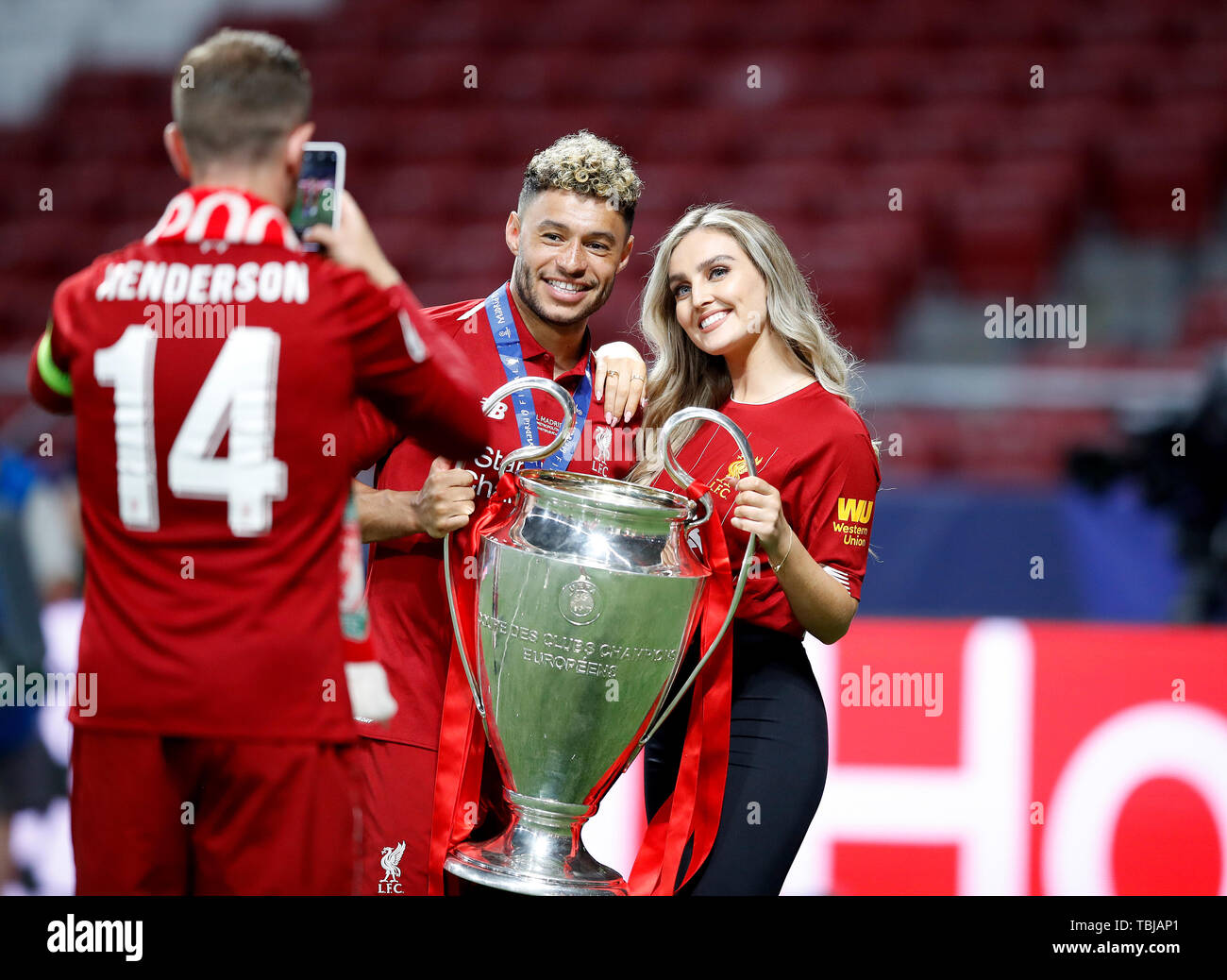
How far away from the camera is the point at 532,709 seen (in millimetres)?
2115

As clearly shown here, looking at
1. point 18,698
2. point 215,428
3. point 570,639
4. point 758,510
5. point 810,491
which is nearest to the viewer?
point 215,428

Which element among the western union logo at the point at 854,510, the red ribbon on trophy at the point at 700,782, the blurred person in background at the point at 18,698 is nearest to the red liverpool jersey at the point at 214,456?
the red ribbon on trophy at the point at 700,782

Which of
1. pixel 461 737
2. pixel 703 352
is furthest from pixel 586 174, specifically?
pixel 461 737

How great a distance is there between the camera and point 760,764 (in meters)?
2.38

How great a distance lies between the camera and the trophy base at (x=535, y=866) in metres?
2.12

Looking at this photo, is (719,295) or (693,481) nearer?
(693,481)

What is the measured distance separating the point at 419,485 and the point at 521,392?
25 cm

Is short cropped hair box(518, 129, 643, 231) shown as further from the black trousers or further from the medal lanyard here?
the black trousers

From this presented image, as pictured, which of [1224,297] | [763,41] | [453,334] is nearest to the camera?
[453,334]

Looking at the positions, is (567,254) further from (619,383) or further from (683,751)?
(683,751)

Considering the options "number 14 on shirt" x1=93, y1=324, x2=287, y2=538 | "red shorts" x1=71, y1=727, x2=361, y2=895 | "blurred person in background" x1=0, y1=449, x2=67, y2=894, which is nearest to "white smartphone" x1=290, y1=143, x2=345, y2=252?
"number 14 on shirt" x1=93, y1=324, x2=287, y2=538
